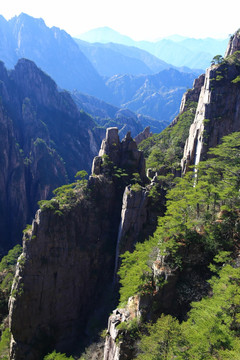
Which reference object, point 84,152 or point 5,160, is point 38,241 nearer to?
point 5,160

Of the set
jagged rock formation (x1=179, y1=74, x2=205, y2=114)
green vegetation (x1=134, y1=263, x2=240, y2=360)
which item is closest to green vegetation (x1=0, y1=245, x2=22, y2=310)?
green vegetation (x1=134, y1=263, x2=240, y2=360)

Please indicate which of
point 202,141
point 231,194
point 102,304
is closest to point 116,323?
point 231,194

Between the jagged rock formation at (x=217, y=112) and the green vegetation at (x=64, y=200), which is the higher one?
the jagged rock formation at (x=217, y=112)

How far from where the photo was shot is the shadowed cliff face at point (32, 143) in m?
107

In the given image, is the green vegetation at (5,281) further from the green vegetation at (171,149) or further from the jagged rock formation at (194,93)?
the jagged rock formation at (194,93)

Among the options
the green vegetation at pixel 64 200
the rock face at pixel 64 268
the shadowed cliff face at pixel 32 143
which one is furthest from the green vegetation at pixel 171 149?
the shadowed cliff face at pixel 32 143

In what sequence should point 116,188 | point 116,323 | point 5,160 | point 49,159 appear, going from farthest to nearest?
point 49,159, point 5,160, point 116,188, point 116,323

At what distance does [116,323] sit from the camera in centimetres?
2312

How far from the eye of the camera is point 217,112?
54.4m

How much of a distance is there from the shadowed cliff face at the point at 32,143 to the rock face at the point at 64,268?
5343 centimetres

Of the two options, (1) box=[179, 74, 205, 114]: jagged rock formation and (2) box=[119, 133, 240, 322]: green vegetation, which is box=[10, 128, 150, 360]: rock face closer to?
(2) box=[119, 133, 240, 322]: green vegetation

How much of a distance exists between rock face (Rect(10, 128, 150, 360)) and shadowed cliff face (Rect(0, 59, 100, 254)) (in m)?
53.4

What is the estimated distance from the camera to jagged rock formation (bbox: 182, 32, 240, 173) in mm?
53406

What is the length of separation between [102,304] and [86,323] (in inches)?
147
